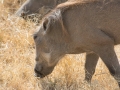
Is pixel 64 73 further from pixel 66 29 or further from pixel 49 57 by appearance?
pixel 66 29

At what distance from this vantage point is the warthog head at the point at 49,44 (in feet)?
16.9

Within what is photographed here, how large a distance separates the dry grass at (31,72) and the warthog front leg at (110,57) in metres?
0.19

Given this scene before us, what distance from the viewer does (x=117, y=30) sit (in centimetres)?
492

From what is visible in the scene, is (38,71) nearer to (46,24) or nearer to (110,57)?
(46,24)

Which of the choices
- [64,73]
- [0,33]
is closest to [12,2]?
[0,33]

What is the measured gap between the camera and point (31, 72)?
568 centimetres

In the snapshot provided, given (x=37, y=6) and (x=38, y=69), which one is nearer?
(x=38, y=69)

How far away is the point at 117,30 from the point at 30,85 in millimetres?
1238

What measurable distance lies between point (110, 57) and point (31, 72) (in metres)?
1.25

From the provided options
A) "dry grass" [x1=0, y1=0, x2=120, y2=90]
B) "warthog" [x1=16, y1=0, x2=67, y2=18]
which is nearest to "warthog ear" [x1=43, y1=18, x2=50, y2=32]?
"dry grass" [x1=0, y1=0, x2=120, y2=90]

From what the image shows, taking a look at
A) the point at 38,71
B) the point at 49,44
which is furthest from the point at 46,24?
the point at 38,71

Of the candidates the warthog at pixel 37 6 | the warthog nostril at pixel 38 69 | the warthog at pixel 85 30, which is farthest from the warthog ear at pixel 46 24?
the warthog at pixel 37 6

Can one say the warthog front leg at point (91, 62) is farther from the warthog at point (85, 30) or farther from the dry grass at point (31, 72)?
the warthog at point (85, 30)

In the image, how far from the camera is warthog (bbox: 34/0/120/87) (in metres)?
4.90
